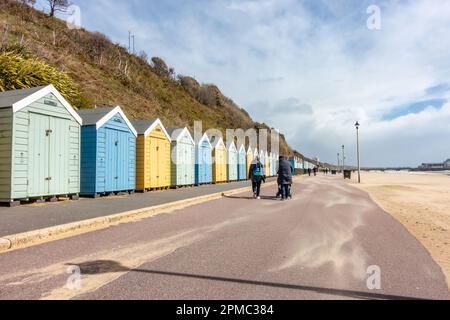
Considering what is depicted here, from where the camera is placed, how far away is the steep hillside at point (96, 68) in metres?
26.4

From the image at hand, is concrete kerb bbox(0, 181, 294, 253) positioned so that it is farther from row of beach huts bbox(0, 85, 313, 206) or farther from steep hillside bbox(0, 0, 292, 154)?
steep hillside bbox(0, 0, 292, 154)

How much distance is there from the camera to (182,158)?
65.3 feet

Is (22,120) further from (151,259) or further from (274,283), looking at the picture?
(274,283)

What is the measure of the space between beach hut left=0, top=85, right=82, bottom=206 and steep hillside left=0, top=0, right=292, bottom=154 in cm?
423

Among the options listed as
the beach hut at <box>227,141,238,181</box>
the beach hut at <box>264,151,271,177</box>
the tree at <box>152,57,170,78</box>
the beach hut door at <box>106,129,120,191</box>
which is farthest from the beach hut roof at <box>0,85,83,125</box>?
the tree at <box>152,57,170,78</box>

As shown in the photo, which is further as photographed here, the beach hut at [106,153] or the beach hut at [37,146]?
the beach hut at [106,153]

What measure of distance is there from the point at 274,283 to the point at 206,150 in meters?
20.2

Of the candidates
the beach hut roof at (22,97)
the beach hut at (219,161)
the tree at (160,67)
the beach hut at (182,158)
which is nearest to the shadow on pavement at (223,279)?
the beach hut roof at (22,97)

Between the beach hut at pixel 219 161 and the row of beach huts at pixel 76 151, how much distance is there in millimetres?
5157

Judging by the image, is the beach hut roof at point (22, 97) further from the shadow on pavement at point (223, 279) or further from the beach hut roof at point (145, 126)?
the shadow on pavement at point (223, 279)

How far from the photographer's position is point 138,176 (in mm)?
A: 15727

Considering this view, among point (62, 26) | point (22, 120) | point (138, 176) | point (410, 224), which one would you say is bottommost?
point (410, 224)

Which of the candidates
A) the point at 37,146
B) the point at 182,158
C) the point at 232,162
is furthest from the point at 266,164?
the point at 37,146
